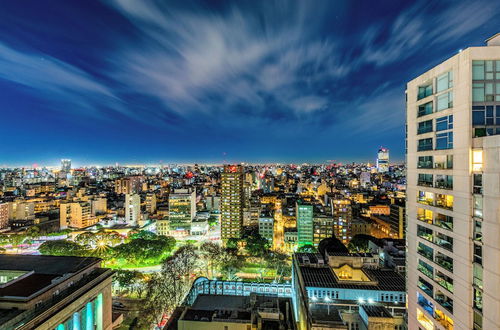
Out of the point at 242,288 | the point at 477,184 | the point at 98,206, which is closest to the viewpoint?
the point at 477,184

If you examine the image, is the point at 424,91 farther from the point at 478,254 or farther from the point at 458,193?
the point at 478,254

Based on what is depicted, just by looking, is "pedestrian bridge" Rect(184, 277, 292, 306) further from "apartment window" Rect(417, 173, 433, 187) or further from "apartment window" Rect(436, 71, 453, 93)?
"apartment window" Rect(436, 71, 453, 93)

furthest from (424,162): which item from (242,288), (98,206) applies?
(98,206)

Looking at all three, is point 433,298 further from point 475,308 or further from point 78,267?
point 78,267

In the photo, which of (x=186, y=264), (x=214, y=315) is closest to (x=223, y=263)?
(x=186, y=264)

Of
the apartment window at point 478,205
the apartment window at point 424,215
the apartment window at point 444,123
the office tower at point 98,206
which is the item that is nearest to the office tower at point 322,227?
the apartment window at point 424,215

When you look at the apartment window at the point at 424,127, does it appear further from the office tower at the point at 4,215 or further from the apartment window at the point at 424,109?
the office tower at the point at 4,215
